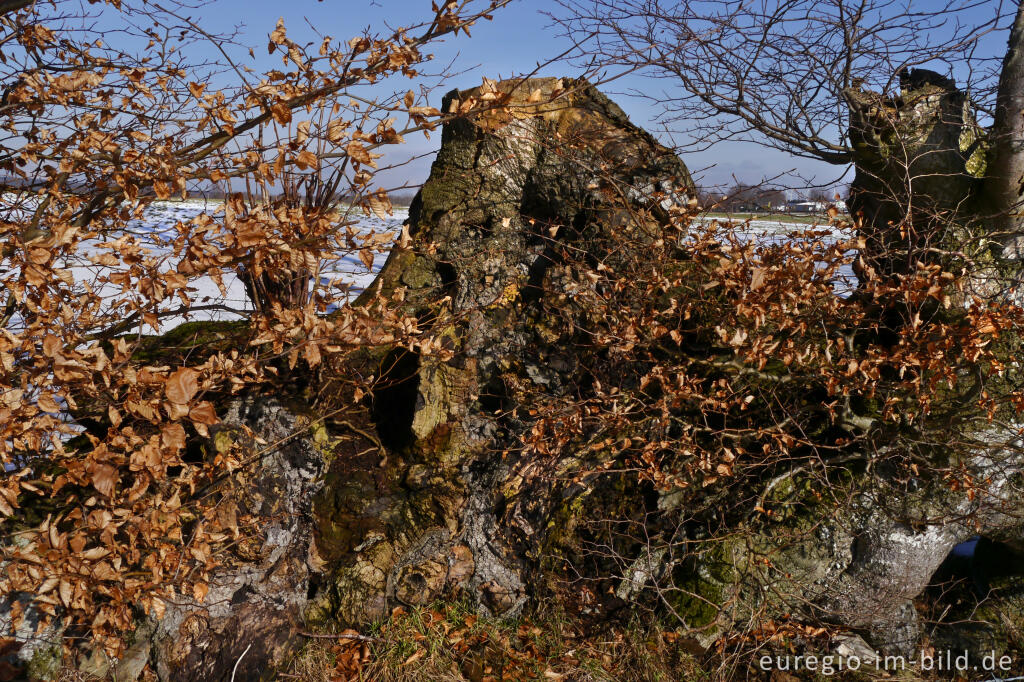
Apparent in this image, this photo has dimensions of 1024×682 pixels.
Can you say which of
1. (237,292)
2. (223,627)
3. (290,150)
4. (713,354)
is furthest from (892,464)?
(237,292)

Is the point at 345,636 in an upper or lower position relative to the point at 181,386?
lower

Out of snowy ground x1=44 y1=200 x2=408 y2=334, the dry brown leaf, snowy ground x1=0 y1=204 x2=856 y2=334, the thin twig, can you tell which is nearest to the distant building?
snowy ground x1=0 y1=204 x2=856 y2=334

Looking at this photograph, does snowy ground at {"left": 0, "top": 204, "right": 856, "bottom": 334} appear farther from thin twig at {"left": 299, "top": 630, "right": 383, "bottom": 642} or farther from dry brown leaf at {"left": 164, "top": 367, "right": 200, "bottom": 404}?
thin twig at {"left": 299, "top": 630, "right": 383, "bottom": 642}

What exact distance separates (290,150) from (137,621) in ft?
8.95

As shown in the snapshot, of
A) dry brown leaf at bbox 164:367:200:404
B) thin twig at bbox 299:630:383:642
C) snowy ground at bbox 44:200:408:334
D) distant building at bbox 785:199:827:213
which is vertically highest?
snowy ground at bbox 44:200:408:334

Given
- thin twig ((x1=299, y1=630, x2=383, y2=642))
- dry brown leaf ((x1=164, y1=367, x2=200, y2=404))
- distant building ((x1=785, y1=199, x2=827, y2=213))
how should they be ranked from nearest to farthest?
1. dry brown leaf ((x1=164, y1=367, x2=200, y2=404))
2. thin twig ((x1=299, y1=630, x2=383, y2=642))
3. distant building ((x1=785, y1=199, x2=827, y2=213))

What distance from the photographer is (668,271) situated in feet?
13.9

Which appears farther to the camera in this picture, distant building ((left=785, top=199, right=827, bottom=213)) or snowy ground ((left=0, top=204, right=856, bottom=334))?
distant building ((left=785, top=199, right=827, bottom=213))

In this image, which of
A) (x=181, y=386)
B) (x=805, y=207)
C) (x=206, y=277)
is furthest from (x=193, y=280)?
(x=206, y=277)

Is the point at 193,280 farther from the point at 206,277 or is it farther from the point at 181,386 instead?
the point at 206,277

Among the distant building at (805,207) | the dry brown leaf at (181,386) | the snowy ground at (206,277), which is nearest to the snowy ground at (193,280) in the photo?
the snowy ground at (206,277)

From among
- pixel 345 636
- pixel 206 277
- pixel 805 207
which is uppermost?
pixel 206 277

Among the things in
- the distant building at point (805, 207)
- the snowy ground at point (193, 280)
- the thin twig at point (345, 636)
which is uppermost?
the snowy ground at point (193, 280)

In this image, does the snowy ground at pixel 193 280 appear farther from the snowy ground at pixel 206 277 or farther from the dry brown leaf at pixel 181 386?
the dry brown leaf at pixel 181 386
